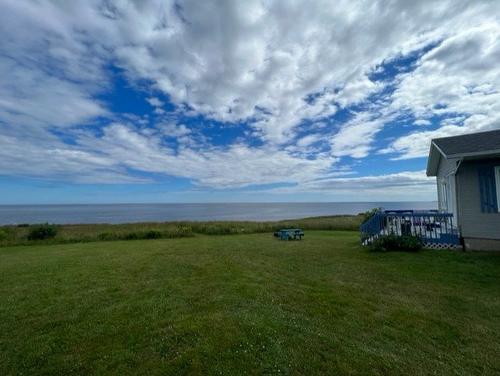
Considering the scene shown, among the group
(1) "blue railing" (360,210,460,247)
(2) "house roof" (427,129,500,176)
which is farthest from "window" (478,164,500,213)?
(1) "blue railing" (360,210,460,247)

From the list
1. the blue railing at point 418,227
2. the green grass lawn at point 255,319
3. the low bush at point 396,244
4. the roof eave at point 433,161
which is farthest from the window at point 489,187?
the roof eave at point 433,161

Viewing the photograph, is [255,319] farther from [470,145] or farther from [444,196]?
[444,196]

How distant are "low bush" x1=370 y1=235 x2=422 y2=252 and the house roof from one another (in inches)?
134

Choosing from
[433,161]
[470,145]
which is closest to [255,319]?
[470,145]

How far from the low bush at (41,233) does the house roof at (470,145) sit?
23.6m

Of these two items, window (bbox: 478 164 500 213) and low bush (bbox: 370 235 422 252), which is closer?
window (bbox: 478 164 500 213)

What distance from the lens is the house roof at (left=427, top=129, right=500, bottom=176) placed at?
8.95 meters

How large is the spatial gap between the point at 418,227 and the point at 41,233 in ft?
75.4

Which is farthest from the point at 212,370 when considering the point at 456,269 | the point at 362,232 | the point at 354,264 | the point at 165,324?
the point at 362,232

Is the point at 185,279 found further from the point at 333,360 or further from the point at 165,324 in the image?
the point at 333,360

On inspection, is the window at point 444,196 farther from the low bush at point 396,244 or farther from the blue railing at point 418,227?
the low bush at point 396,244

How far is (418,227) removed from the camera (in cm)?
1103

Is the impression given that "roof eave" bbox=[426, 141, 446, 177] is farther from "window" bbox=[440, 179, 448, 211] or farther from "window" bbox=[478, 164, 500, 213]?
"window" bbox=[478, 164, 500, 213]

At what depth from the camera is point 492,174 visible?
935cm
